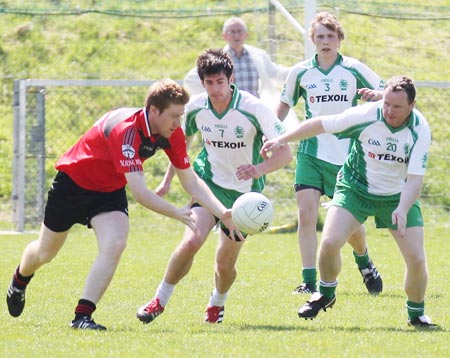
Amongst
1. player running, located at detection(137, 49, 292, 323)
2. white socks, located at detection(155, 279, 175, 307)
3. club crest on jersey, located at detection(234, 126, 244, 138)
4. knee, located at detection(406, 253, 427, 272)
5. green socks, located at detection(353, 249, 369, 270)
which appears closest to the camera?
knee, located at detection(406, 253, 427, 272)

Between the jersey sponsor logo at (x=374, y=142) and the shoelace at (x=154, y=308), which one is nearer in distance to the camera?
the jersey sponsor logo at (x=374, y=142)

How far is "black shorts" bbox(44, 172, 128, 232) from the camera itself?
24.0 ft

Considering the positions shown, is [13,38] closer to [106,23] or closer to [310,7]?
[106,23]

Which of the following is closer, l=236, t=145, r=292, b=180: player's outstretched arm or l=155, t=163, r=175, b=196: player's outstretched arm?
l=236, t=145, r=292, b=180: player's outstretched arm

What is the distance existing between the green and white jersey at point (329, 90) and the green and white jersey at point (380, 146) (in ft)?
5.80

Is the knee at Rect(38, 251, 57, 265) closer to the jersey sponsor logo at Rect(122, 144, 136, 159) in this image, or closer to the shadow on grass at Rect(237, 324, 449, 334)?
the jersey sponsor logo at Rect(122, 144, 136, 159)

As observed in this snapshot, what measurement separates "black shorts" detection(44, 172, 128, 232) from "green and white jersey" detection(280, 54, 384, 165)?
2.40 meters

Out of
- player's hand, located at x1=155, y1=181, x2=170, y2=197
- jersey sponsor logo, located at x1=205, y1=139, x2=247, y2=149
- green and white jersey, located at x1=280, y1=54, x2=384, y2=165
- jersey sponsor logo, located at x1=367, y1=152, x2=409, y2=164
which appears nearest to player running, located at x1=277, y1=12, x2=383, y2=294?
green and white jersey, located at x1=280, y1=54, x2=384, y2=165

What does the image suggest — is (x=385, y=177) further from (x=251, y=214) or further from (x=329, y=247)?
(x=251, y=214)

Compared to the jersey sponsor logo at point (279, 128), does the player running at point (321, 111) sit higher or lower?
lower

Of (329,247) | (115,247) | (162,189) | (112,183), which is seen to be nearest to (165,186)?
(162,189)

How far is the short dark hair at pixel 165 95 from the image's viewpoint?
6.93 metres

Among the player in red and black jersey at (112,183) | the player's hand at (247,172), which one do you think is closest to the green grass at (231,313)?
the player in red and black jersey at (112,183)

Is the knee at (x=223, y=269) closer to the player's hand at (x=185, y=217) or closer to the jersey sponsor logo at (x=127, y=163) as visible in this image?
the player's hand at (x=185, y=217)
